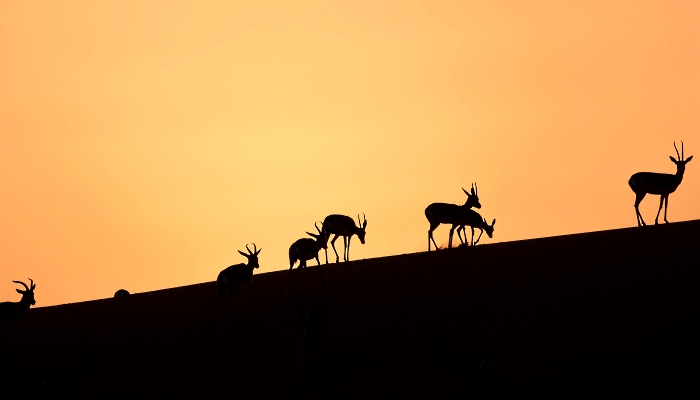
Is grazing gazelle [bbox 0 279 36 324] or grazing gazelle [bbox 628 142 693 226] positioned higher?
grazing gazelle [bbox 628 142 693 226]

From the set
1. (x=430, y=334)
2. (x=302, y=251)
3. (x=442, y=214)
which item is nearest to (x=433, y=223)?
(x=442, y=214)

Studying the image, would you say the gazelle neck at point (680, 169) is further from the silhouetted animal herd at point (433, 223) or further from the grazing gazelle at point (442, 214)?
the grazing gazelle at point (442, 214)

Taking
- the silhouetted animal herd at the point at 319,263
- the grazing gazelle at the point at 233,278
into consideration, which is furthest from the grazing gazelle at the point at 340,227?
the grazing gazelle at the point at 233,278

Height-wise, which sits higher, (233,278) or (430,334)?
(233,278)

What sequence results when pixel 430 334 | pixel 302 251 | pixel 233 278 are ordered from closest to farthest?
pixel 430 334
pixel 233 278
pixel 302 251

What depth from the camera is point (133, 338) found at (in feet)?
75.6

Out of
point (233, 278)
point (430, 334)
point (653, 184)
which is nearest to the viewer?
point (430, 334)

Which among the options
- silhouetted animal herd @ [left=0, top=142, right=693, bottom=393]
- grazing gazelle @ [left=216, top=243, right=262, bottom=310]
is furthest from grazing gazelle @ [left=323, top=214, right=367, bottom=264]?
grazing gazelle @ [left=216, top=243, right=262, bottom=310]

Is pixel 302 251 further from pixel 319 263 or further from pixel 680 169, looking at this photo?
pixel 680 169

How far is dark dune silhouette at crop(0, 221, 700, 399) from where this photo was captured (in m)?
17.3

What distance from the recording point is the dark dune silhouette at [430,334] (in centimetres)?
1730

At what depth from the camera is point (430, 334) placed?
20.0m

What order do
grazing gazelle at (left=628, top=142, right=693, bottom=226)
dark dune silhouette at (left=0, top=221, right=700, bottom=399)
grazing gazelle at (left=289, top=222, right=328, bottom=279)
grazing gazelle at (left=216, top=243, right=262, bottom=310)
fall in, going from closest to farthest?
dark dune silhouette at (left=0, top=221, right=700, bottom=399) < grazing gazelle at (left=216, top=243, right=262, bottom=310) < grazing gazelle at (left=289, top=222, right=328, bottom=279) < grazing gazelle at (left=628, top=142, right=693, bottom=226)

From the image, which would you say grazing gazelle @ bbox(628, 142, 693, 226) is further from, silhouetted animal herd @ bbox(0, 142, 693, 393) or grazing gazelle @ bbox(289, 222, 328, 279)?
grazing gazelle @ bbox(289, 222, 328, 279)
